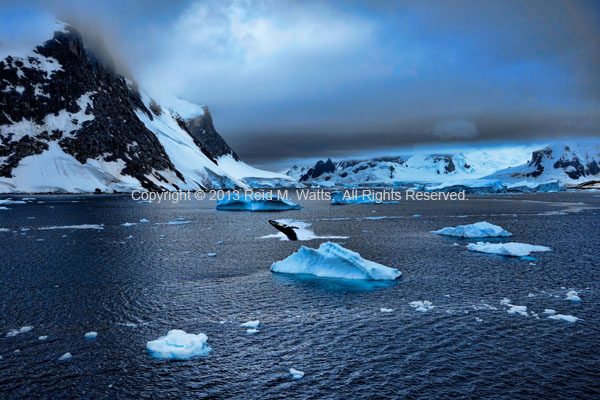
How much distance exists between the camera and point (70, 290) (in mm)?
17125

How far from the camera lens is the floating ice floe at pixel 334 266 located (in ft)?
63.2

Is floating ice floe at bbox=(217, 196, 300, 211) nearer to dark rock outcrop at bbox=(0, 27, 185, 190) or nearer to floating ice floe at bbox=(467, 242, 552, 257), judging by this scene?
floating ice floe at bbox=(467, 242, 552, 257)

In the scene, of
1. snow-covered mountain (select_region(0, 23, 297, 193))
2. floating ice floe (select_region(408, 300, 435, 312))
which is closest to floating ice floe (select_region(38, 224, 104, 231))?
floating ice floe (select_region(408, 300, 435, 312))

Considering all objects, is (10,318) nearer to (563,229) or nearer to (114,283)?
(114,283)

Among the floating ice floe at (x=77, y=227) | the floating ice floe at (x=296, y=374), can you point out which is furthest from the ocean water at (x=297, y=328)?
the floating ice floe at (x=77, y=227)

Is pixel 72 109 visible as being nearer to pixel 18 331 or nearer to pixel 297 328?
pixel 18 331

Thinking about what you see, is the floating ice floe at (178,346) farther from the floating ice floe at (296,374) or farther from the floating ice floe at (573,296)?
the floating ice floe at (573,296)

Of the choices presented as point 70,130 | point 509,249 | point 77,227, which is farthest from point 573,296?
point 70,130

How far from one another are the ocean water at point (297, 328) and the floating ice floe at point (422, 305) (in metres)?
0.37

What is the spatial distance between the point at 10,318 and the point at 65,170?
12180 centimetres

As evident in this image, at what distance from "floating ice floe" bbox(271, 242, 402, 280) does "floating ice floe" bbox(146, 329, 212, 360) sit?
9.44 metres

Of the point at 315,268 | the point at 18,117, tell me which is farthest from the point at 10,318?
the point at 18,117

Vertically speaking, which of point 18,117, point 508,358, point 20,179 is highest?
point 18,117

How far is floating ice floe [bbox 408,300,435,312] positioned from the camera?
14477 mm
